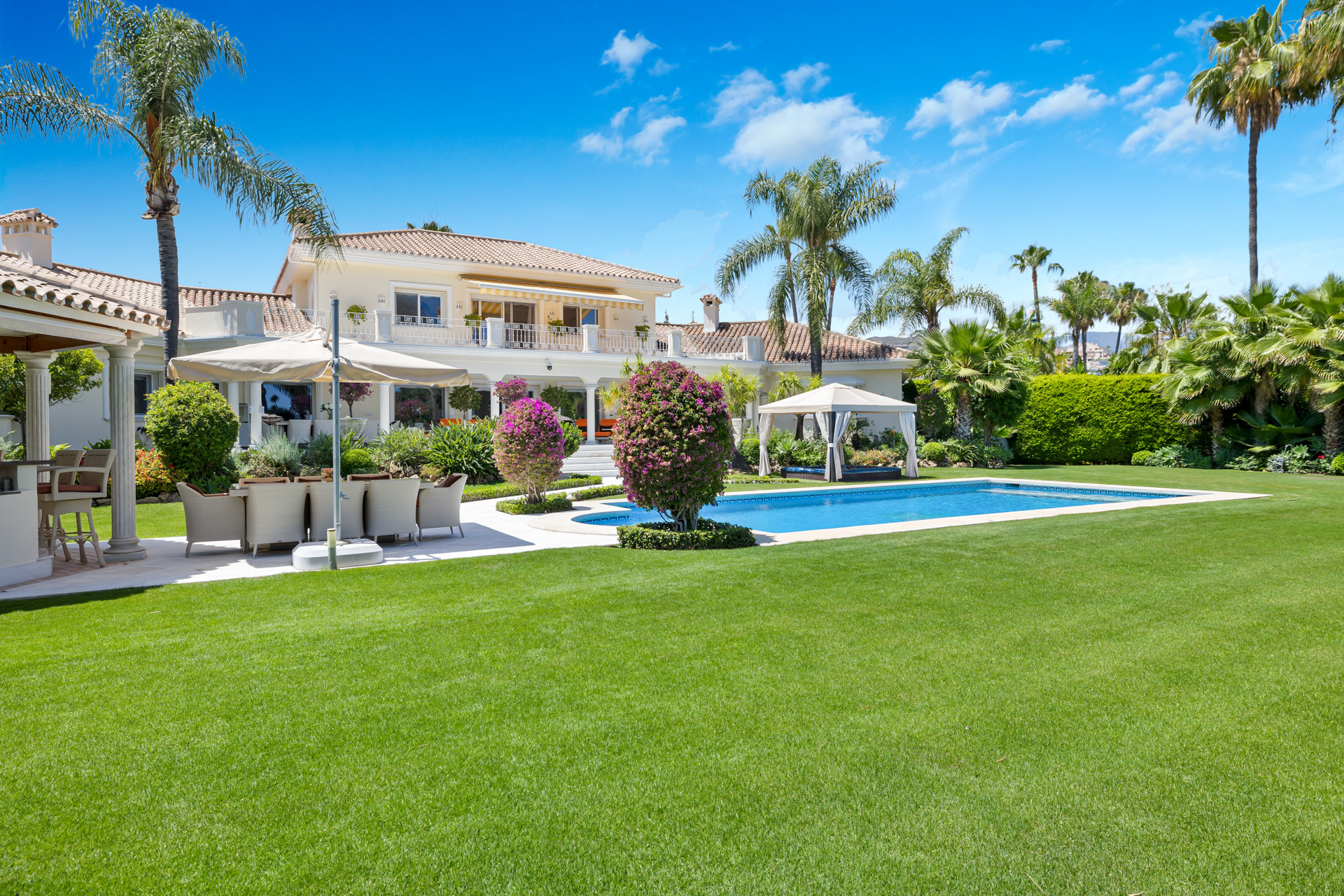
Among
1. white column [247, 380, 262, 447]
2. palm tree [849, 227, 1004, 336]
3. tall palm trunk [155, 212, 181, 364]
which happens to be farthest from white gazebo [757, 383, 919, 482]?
tall palm trunk [155, 212, 181, 364]

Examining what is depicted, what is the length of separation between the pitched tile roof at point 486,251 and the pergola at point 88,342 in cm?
1599

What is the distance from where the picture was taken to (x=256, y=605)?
22.0 ft

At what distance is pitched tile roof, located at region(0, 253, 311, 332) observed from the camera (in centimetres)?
2334

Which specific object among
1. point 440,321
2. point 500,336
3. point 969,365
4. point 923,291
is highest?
point 923,291

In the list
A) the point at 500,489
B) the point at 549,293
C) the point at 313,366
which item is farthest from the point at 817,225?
the point at 313,366

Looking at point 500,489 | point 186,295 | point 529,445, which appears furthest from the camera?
point 186,295

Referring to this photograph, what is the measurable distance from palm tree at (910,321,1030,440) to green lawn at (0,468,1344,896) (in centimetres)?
2012

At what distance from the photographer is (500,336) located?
25.7 m

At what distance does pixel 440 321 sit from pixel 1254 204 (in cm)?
3014

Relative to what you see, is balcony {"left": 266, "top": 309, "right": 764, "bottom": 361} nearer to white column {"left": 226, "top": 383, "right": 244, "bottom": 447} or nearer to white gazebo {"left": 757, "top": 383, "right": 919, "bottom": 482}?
white column {"left": 226, "top": 383, "right": 244, "bottom": 447}

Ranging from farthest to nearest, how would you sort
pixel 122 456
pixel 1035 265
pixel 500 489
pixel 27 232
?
pixel 1035 265, pixel 27 232, pixel 500 489, pixel 122 456

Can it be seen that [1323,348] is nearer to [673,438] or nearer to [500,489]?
[673,438]

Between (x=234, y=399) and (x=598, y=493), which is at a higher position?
(x=234, y=399)

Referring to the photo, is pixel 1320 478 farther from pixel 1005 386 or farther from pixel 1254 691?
pixel 1254 691
